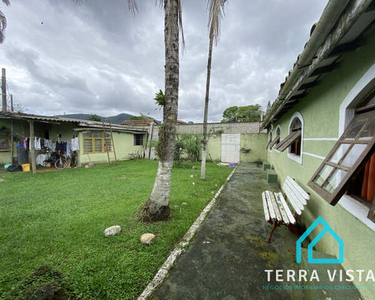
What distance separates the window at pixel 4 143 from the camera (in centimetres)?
856

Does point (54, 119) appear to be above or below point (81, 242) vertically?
above

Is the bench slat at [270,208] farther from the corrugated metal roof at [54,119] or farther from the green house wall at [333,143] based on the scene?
the corrugated metal roof at [54,119]

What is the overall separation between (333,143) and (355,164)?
1.00 metres

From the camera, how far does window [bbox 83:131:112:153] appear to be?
31.0 ft

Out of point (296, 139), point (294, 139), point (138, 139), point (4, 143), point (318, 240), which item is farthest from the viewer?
point (138, 139)

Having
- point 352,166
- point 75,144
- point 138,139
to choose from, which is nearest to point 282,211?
point 352,166

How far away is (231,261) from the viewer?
6.50ft

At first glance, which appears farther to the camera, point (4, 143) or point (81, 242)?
point (4, 143)

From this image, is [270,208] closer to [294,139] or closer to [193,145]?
[294,139]

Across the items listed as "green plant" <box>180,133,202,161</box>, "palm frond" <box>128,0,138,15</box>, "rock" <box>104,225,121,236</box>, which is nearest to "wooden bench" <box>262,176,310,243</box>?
"rock" <box>104,225,121,236</box>

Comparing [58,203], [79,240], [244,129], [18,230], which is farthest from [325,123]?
[244,129]

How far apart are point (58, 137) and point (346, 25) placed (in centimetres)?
1341

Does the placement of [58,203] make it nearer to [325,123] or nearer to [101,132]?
[325,123]

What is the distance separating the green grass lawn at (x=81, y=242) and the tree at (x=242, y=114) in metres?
24.6
